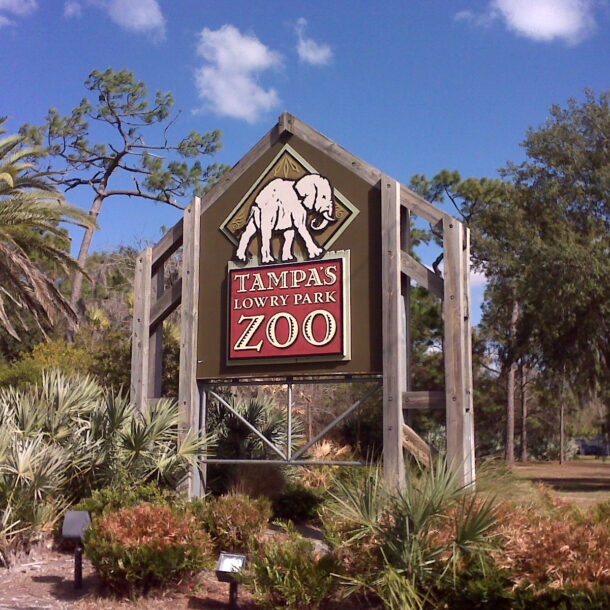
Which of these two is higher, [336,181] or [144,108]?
[144,108]

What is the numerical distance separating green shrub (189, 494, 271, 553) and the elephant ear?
188 inches

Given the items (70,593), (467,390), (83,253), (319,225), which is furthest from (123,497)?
(83,253)

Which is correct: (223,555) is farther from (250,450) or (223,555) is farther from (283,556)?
(250,450)

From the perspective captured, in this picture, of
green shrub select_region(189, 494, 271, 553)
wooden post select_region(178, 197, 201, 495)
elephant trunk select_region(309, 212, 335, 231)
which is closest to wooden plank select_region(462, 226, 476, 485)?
elephant trunk select_region(309, 212, 335, 231)

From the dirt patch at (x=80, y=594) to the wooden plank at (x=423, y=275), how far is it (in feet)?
16.3

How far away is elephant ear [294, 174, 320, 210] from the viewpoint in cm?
1220

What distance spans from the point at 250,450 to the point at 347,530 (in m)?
7.06

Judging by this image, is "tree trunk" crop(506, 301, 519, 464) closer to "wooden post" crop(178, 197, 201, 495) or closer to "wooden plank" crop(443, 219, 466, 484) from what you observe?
"wooden post" crop(178, 197, 201, 495)

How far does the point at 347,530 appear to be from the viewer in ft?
25.2

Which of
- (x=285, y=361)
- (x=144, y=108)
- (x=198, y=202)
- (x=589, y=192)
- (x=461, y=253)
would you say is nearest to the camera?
(x=461, y=253)

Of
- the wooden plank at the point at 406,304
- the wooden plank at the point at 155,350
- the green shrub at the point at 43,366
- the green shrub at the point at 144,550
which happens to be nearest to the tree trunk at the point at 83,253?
the green shrub at the point at 43,366

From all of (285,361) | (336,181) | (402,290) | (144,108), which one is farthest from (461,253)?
(144,108)

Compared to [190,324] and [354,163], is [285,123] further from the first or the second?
[190,324]

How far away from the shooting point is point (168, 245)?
13.6 metres
